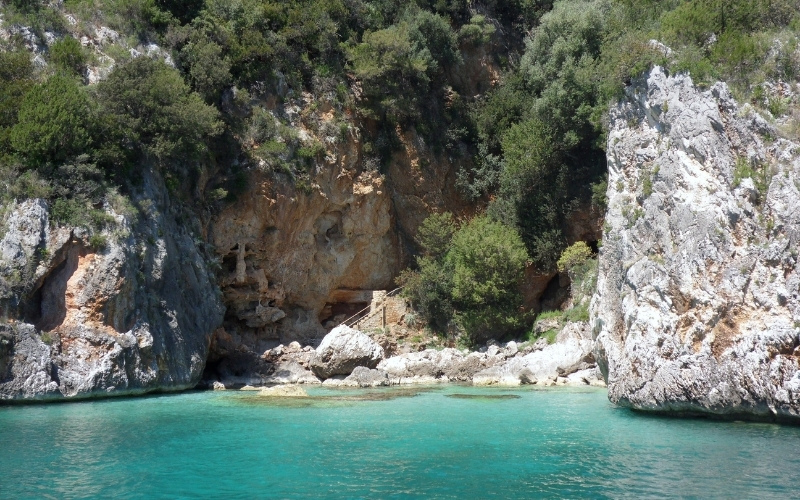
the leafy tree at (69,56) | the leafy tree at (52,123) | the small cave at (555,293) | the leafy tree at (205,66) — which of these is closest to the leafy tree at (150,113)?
the leafy tree at (52,123)

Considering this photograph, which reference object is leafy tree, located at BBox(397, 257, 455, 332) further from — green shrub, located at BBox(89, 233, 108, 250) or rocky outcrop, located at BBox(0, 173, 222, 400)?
green shrub, located at BBox(89, 233, 108, 250)

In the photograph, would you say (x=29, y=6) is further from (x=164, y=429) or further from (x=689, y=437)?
(x=689, y=437)

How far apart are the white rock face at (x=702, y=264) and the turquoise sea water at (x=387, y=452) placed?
92cm

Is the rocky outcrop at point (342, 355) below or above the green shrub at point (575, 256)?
below

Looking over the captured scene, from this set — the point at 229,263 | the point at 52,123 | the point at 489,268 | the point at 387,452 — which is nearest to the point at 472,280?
the point at 489,268

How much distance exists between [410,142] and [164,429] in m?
23.3

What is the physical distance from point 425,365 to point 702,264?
1499 centimetres

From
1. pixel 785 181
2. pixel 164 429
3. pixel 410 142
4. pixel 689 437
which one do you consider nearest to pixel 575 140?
pixel 410 142

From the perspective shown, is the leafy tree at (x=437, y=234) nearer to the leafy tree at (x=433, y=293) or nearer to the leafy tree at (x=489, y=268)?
the leafy tree at (x=433, y=293)

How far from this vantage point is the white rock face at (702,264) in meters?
15.7

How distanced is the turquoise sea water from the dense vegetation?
914 centimetres

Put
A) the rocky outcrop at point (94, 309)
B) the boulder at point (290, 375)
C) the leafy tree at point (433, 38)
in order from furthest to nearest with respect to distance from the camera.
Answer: the leafy tree at point (433, 38) → the boulder at point (290, 375) → the rocky outcrop at point (94, 309)

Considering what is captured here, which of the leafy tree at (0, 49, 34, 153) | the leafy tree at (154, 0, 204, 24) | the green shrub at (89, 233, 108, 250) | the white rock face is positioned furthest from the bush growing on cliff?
the leafy tree at (0, 49, 34, 153)

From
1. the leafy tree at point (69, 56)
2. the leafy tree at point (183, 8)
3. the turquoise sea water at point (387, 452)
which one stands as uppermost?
the leafy tree at point (183, 8)
